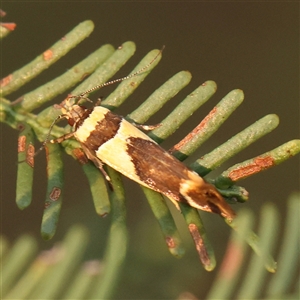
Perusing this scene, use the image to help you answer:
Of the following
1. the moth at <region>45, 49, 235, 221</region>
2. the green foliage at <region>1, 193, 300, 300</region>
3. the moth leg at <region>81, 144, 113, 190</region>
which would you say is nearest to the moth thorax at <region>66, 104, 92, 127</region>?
the moth at <region>45, 49, 235, 221</region>

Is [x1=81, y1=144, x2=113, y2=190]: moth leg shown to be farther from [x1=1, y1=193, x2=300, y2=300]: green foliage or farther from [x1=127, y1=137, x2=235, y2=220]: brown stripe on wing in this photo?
[x1=1, y1=193, x2=300, y2=300]: green foliage

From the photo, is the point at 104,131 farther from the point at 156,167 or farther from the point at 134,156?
the point at 156,167

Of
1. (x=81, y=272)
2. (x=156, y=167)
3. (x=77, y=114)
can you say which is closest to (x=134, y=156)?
(x=156, y=167)

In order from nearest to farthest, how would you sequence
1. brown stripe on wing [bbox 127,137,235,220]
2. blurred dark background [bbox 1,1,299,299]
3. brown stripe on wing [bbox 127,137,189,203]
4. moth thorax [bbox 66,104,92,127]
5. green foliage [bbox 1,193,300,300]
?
green foliage [bbox 1,193,300,300], brown stripe on wing [bbox 127,137,235,220], brown stripe on wing [bbox 127,137,189,203], moth thorax [bbox 66,104,92,127], blurred dark background [bbox 1,1,299,299]

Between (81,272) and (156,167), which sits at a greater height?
(156,167)

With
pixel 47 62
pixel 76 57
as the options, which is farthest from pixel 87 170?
pixel 76 57

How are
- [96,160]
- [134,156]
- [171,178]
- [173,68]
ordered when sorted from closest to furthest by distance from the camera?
[96,160], [171,178], [134,156], [173,68]

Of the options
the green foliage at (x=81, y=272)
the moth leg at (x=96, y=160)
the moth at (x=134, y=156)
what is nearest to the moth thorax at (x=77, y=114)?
the moth at (x=134, y=156)

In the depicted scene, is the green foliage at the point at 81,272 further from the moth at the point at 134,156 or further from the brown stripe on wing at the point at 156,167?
the brown stripe on wing at the point at 156,167
